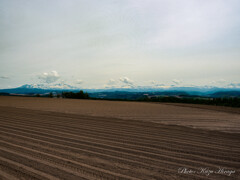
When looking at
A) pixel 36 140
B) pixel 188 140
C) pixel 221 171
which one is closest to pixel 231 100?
pixel 188 140

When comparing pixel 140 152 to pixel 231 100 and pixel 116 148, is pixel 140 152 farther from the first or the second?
pixel 231 100

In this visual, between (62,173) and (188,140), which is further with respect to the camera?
(188,140)

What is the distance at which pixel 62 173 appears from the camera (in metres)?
3.19

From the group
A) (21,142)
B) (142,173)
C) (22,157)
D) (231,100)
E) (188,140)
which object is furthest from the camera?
(231,100)

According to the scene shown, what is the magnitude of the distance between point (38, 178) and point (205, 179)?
3143 mm

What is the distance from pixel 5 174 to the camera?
3.08 m

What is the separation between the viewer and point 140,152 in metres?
4.44

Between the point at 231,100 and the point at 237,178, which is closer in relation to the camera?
the point at 237,178

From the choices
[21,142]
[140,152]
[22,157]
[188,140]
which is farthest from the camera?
[188,140]

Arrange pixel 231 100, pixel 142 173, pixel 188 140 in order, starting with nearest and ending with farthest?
pixel 142 173, pixel 188 140, pixel 231 100

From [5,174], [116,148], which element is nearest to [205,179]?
[116,148]

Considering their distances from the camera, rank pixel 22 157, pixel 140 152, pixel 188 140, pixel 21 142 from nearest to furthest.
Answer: pixel 22 157 → pixel 140 152 → pixel 21 142 → pixel 188 140

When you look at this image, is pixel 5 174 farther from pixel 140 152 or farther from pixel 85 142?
pixel 140 152

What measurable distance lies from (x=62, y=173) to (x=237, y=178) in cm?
340
